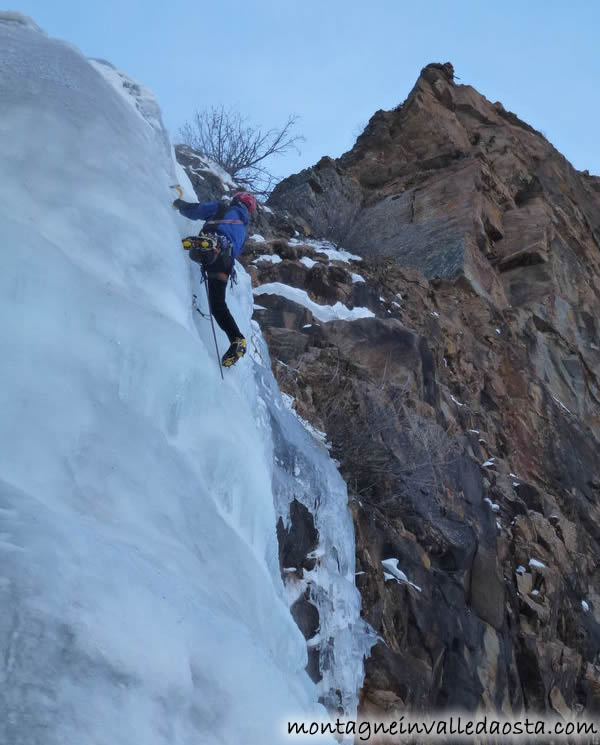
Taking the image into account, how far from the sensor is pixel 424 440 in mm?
7906

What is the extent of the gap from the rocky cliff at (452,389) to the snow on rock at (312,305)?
0.04 metres

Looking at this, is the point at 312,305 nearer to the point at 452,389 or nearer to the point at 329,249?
the point at 452,389

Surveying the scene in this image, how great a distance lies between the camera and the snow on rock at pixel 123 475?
2062 millimetres

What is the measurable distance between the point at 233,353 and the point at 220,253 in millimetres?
729

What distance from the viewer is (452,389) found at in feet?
32.7

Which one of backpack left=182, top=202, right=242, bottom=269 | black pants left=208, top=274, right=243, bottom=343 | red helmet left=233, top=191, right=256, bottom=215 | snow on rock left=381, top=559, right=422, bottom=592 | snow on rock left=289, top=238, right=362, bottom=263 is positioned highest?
snow on rock left=289, top=238, right=362, bottom=263

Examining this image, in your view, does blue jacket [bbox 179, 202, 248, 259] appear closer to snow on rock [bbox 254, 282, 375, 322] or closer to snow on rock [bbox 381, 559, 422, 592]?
snow on rock [bbox 381, 559, 422, 592]

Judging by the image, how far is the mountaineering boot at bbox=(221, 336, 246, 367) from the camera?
4.83 meters

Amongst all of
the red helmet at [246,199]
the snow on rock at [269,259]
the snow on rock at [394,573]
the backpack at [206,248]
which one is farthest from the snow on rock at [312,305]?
the backpack at [206,248]

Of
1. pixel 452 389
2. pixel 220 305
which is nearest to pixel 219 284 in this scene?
pixel 220 305

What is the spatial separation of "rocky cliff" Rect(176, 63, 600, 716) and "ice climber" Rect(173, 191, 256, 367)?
178 centimetres

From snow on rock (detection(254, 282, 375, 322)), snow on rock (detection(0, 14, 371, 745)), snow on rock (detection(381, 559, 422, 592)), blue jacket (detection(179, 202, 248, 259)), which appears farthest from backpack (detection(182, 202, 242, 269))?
snow on rock (detection(254, 282, 375, 322))

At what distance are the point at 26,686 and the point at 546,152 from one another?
18460 millimetres

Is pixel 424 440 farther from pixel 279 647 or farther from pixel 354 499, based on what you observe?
pixel 279 647
